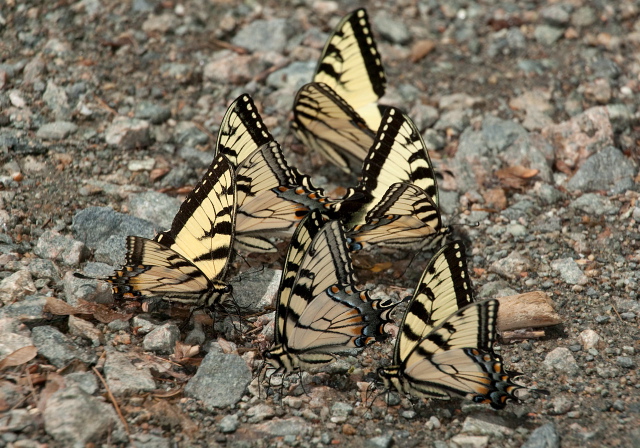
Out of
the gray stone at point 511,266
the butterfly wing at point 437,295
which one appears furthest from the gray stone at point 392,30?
the butterfly wing at point 437,295

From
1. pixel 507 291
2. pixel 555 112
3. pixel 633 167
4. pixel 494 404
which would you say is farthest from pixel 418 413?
pixel 555 112

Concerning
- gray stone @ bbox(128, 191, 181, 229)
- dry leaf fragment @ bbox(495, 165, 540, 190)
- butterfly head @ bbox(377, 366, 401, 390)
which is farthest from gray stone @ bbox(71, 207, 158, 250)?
dry leaf fragment @ bbox(495, 165, 540, 190)

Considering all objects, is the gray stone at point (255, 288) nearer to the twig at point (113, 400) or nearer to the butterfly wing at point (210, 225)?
the butterfly wing at point (210, 225)

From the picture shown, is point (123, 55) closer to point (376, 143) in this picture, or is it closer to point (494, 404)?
point (376, 143)

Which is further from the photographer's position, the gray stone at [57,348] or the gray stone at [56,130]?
the gray stone at [56,130]

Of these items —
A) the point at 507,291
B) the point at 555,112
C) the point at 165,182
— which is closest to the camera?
the point at 507,291

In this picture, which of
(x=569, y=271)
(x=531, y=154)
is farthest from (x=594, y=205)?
(x=569, y=271)

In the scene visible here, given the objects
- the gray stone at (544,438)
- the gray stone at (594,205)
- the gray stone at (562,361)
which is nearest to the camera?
the gray stone at (544,438)
